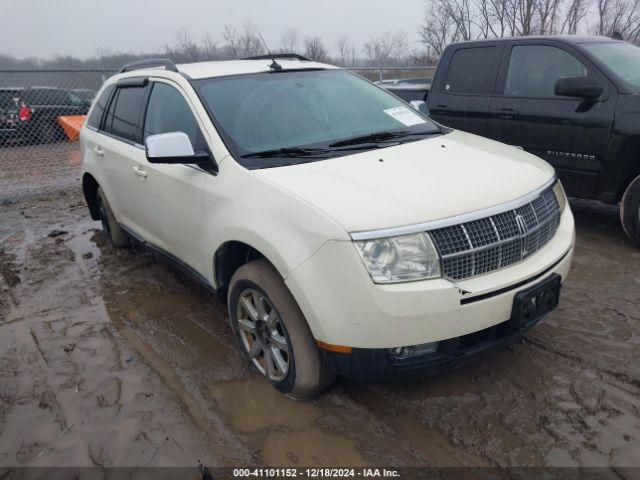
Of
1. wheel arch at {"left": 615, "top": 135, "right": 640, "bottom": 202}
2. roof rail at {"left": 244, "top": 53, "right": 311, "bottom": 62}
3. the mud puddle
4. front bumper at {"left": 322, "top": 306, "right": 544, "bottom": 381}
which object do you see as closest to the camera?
front bumper at {"left": 322, "top": 306, "right": 544, "bottom": 381}

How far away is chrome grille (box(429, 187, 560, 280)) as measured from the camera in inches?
91.1

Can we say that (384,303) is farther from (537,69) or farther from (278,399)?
(537,69)

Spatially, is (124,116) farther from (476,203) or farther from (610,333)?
(610,333)

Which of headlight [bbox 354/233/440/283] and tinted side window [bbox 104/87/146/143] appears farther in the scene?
tinted side window [bbox 104/87/146/143]

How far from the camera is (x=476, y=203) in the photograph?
2447mm

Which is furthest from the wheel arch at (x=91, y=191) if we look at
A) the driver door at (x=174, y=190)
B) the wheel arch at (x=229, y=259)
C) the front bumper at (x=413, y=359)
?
the front bumper at (x=413, y=359)

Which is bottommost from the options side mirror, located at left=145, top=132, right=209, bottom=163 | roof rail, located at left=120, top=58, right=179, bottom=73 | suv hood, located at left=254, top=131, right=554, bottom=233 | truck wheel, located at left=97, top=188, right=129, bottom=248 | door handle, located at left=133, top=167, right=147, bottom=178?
truck wheel, located at left=97, top=188, right=129, bottom=248

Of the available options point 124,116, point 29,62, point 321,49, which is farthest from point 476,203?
point 321,49

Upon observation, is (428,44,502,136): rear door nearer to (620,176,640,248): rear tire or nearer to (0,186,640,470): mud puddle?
(620,176,640,248): rear tire

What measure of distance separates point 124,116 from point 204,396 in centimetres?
260

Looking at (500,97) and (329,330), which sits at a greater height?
(500,97)

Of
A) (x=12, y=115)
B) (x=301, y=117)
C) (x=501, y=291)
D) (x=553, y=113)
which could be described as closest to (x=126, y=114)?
(x=301, y=117)

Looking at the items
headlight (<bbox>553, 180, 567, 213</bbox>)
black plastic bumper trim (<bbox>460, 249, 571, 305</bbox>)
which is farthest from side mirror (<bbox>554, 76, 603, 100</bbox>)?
black plastic bumper trim (<bbox>460, 249, 571, 305</bbox>)

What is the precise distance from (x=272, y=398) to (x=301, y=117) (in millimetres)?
1739
